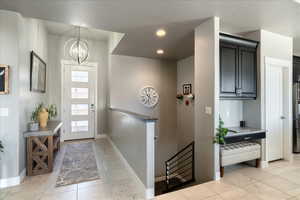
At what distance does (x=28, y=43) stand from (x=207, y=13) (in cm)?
309

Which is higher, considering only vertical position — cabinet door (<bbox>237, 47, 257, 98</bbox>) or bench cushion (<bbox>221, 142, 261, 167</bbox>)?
cabinet door (<bbox>237, 47, 257, 98</bbox>)

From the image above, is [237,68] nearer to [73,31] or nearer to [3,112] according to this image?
[3,112]

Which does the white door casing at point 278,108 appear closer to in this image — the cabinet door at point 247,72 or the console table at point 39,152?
the cabinet door at point 247,72

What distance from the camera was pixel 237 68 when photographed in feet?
9.18

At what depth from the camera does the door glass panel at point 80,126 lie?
5.00 meters

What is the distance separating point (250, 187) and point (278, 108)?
195cm

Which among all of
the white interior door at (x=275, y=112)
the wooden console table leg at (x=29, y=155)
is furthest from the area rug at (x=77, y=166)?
the white interior door at (x=275, y=112)

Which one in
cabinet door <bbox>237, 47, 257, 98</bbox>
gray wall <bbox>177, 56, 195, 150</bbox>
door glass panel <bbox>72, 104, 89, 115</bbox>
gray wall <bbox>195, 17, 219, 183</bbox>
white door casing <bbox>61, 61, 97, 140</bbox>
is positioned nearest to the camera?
gray wall <bbox>195, 17, 219, 183</bbox>

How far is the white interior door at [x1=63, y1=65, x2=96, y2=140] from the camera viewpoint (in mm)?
4906

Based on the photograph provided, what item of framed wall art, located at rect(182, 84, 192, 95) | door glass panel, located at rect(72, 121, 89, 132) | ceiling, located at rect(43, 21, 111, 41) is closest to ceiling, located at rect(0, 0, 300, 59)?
framed wall art, located at rect(182, 84, 192, 95)

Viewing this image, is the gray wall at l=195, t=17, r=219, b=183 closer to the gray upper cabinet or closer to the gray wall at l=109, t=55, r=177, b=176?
the gray upper cabinet

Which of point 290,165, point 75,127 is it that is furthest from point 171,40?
point 75,127

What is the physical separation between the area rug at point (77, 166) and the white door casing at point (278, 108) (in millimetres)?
3433

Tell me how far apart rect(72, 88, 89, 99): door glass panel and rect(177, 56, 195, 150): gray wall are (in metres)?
3.08
